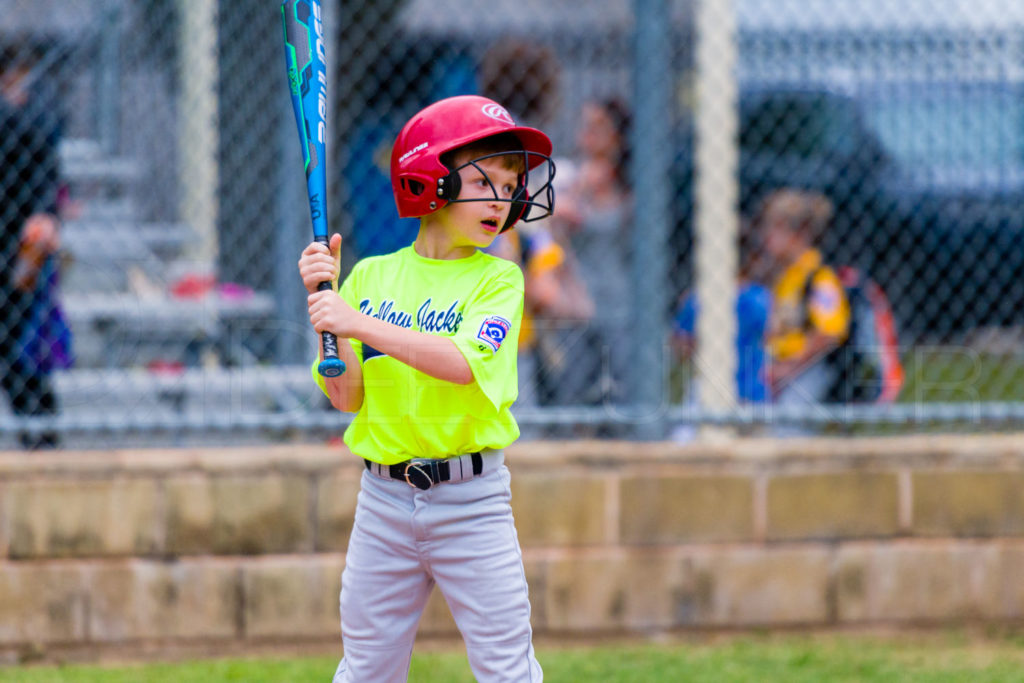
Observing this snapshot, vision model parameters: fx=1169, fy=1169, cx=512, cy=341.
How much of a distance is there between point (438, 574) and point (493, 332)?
1.93 feet

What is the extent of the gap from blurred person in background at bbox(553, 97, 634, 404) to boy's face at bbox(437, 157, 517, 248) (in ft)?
Result: 6.30

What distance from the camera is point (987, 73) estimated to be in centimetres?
457

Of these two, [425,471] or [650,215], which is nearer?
[425,471]

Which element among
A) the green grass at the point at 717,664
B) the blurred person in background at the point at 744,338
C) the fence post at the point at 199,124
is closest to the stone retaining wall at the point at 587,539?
the green grass at the point at 717,664

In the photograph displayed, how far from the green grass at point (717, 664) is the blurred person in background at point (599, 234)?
40.5 inches

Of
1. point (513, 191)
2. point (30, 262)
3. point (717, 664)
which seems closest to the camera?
point (513, 191)

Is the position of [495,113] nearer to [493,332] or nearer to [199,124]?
[493,332]

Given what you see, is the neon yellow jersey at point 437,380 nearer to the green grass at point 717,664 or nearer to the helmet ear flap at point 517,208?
the helmet ear flap at point 517,208

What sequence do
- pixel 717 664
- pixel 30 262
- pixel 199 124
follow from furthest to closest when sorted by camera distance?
pixel 199 124, pixel 30 262, pixel 717 664

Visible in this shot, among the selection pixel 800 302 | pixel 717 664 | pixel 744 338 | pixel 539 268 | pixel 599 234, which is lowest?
pixel 717 664

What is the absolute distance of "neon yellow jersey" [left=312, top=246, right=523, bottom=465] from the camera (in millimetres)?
2586

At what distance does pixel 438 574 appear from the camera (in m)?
2.68

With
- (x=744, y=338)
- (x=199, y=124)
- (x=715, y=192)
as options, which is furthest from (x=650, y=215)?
(x=199, y=124)

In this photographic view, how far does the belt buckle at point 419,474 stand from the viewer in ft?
8.59
